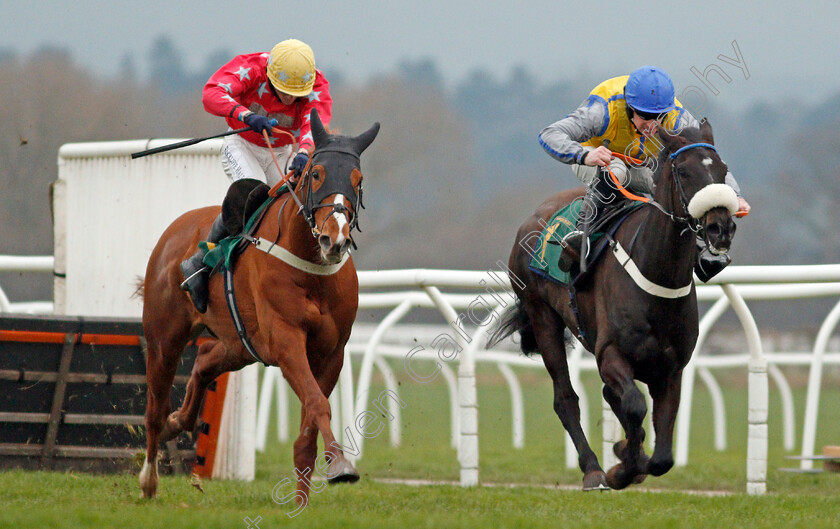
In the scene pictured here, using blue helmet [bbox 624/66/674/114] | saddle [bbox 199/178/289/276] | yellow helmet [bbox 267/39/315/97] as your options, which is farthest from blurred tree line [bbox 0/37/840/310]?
blue helmet [bbox 624/66/674/114]

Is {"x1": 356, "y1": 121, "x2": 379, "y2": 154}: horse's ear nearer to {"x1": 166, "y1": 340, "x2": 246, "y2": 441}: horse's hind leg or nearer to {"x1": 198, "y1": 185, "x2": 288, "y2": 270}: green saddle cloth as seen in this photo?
{"x1": 198, "y1": 185, "x2": 288, "y2": 270}: green saddle cloth

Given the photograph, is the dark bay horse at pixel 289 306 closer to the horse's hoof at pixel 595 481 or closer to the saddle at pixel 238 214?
the saddle at pixel 238 214

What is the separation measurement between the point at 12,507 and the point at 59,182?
399 centimetres

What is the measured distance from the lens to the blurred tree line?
92.4ft

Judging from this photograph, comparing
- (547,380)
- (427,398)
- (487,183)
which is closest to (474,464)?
(427,398)

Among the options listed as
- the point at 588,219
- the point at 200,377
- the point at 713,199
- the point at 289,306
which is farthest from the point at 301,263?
the point at 713,199

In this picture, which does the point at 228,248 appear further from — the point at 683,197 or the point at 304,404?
the point at 683,197

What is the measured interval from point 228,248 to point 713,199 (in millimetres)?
2495

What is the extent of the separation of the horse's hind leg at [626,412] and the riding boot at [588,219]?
25.5 inches

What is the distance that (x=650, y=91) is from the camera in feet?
19.2

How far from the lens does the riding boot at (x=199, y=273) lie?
620cm

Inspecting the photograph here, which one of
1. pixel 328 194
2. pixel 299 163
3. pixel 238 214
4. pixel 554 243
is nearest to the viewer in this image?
pixel 328 194

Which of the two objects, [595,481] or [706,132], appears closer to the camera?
[706,132]

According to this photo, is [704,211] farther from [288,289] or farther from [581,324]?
[288,289]
